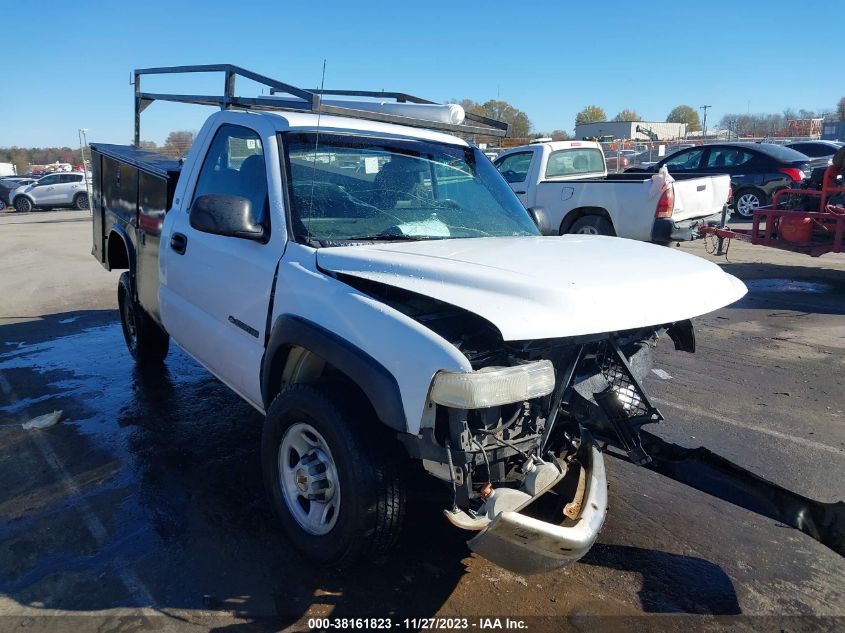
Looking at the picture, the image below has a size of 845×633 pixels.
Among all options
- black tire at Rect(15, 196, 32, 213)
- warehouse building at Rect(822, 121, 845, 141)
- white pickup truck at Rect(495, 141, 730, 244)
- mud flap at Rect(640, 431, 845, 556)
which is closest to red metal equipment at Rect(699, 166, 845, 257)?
white pickup truck at Rect(495, 141, 730, 244)

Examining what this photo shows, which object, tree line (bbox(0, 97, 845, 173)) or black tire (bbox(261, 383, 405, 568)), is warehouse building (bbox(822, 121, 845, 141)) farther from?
black tire (bbox(261, 383, 405, 568))

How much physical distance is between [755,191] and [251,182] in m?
15.3

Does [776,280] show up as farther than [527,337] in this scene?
Yes

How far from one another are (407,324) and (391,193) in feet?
4.64

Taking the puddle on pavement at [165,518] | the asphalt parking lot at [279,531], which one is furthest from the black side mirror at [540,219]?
the puddle on pavement at [165,518]

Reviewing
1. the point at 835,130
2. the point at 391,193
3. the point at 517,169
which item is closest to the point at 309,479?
the point at 391,193

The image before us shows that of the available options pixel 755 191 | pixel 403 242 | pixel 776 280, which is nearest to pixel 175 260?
pixel 403 242

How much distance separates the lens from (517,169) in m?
12.2

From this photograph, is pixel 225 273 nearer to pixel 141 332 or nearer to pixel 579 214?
pixel 141 332

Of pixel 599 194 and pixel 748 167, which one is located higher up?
pixel 748 167

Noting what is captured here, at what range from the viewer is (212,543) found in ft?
11.1

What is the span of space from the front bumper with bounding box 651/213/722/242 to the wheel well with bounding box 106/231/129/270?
562 centimetres

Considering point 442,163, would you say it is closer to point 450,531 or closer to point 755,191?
point 450,531

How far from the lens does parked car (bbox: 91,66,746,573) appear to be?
2.57 metres
